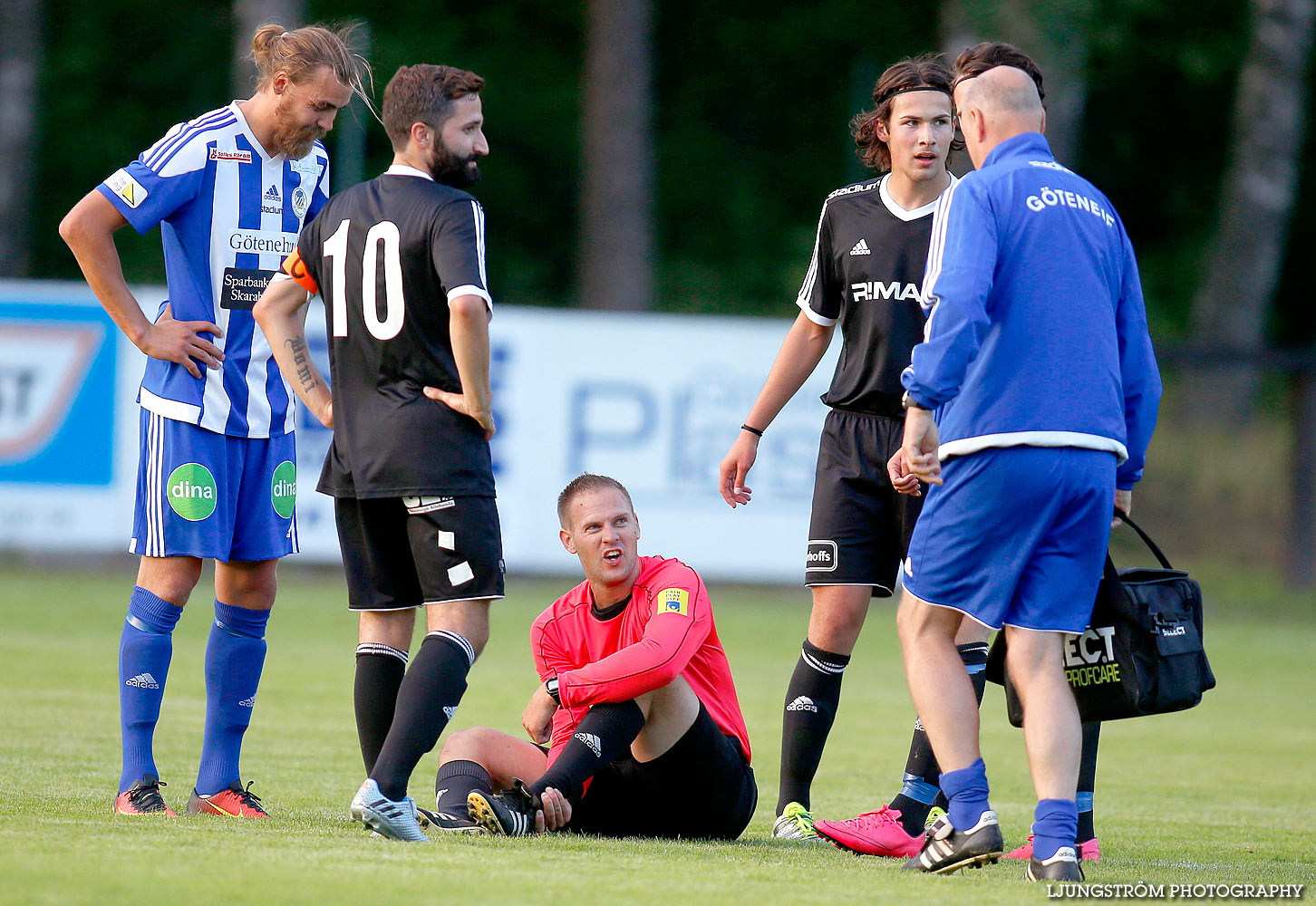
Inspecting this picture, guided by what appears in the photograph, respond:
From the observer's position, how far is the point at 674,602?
4961mm

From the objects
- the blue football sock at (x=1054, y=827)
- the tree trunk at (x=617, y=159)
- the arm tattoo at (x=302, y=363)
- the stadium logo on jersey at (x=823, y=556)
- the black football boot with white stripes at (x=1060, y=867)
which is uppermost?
the tree trunk at (x=617, y=159)

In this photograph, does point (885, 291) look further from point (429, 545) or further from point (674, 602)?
point (429, 545)

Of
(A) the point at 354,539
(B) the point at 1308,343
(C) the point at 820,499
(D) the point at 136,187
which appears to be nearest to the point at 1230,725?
(C) the point at 820,499

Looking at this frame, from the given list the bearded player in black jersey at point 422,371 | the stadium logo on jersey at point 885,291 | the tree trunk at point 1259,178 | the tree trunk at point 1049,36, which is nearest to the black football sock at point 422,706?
the bearded player in black jersey at point 422,371

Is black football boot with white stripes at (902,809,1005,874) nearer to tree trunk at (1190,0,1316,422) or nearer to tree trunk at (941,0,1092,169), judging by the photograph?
tree trunk at (941,0,1092,169)

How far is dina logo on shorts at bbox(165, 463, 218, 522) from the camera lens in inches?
198

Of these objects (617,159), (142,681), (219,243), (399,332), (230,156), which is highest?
(617,159)

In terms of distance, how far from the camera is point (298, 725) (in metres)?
7.42

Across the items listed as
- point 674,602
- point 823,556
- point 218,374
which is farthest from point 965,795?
point 218,374

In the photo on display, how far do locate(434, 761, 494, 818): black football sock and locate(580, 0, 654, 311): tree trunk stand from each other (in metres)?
15.4

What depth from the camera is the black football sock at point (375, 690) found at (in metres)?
4.93

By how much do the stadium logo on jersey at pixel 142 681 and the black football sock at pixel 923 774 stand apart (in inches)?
92.8

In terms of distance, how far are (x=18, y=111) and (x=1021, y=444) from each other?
17941 millimetres

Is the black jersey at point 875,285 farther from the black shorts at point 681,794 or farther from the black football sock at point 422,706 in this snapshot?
the black football sock at point 422,706
